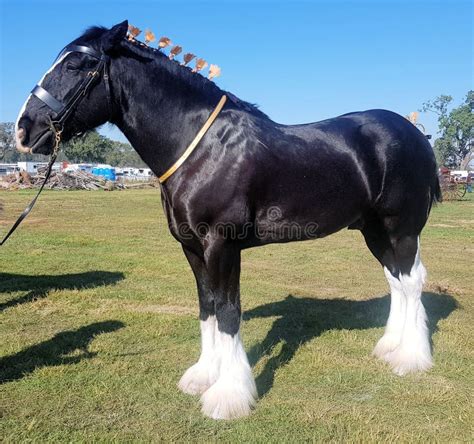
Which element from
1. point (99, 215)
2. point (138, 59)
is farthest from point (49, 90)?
point (99, 215)

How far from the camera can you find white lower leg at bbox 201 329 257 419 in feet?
11.0

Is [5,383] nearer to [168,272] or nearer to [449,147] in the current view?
[168,272]

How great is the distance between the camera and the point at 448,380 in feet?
13.0

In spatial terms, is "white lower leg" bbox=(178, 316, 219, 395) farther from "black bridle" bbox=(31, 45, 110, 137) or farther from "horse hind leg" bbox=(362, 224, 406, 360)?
"black bridle" bbox=(31, 45, 110, 137)

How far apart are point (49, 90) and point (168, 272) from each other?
5.22 m

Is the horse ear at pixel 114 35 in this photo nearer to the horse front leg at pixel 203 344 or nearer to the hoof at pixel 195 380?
the horse front leg at pixel 203 344

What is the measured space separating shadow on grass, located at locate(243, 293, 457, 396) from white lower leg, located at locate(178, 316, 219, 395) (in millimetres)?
417

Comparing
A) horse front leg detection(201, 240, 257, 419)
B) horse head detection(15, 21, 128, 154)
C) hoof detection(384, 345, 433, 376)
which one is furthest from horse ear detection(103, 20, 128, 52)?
hoof detection(384, 345, 433, 376)

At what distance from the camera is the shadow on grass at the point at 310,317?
14.9ft

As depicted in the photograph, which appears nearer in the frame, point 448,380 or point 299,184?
point 299,184

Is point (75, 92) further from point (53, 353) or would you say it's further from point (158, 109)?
point (53, 353)

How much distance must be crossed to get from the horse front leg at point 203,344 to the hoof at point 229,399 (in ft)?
0.92

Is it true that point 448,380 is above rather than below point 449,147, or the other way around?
below

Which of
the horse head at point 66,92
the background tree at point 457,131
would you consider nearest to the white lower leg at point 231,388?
the horse head at point 66,92
